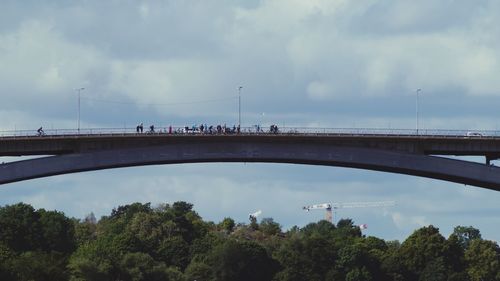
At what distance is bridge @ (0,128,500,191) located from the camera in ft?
381

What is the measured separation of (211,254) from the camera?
557 feet

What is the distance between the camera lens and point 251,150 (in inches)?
4633

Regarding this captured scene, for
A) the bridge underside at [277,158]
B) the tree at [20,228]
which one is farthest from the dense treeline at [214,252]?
the bridge underside at [277,158]

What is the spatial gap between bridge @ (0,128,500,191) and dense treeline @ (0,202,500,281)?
26.3 metres

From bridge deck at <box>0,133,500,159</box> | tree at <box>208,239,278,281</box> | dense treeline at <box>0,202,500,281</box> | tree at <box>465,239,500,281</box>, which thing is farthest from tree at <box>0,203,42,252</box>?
tree at <box>465,239,500,281</box>

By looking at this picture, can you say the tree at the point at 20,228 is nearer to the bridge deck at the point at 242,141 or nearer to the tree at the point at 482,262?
the bridge deck at the point at 242,141

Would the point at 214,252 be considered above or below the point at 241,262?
above

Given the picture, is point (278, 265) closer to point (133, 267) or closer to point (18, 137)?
point (133, 267)

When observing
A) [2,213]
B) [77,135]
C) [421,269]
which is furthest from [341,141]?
[421,269]

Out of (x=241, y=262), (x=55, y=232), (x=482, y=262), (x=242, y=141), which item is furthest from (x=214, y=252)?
(x=242, y=141)

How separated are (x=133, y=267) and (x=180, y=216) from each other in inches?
1546

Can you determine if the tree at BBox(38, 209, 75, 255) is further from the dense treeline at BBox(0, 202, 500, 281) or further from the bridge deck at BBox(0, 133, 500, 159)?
the bridge deck at BBox(0, 133, 500, 159)

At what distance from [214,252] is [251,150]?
52458 mm

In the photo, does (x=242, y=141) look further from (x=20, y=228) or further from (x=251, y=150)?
(x=20, y=228)
